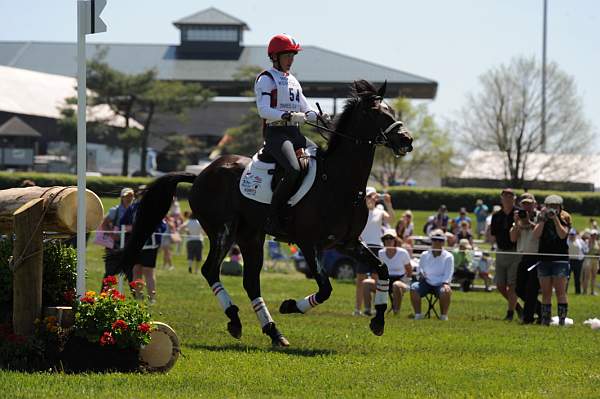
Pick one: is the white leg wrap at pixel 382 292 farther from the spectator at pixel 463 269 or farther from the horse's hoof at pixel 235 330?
the spectator at pixel 463 269

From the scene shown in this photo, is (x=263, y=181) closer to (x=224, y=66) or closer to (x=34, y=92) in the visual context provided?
(x=34, y=92)

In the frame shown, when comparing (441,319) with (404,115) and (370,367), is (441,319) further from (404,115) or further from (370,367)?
(404,115)

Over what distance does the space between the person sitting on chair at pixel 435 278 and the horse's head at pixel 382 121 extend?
7068 millimetres

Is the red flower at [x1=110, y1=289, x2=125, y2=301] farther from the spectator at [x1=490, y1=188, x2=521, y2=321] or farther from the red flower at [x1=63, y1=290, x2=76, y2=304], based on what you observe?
the spectator at [x1=490, y1=188, x2=521, y2=321]

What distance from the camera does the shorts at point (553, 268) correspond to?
1725 centimetres

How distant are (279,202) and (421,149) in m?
→ 71.7

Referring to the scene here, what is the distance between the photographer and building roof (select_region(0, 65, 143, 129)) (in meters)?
76.8

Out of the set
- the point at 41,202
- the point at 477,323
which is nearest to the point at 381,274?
the point at 41,202

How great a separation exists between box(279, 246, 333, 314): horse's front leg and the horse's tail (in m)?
1.97

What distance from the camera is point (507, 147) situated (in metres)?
69.9

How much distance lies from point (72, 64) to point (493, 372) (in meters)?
82.2

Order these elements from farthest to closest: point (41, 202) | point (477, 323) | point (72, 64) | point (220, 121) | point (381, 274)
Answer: point (72, 64)
point (220, 121)
point (477, 323)
point (381, 274)
point (41, 202)

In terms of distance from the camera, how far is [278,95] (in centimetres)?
1162

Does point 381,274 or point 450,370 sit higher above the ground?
point 381,274
